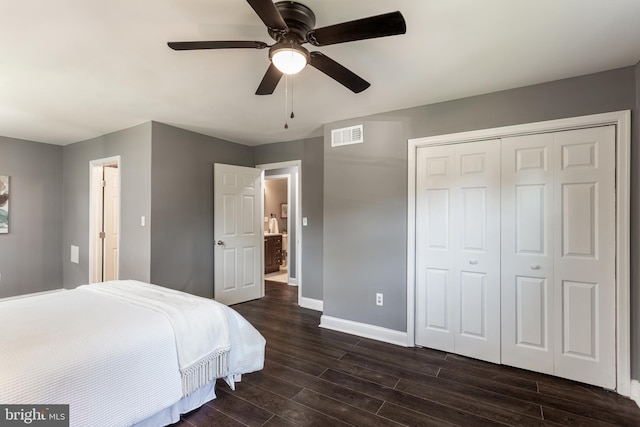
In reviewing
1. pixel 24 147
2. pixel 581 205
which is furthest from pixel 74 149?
pixel 581 205

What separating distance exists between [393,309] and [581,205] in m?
1.83

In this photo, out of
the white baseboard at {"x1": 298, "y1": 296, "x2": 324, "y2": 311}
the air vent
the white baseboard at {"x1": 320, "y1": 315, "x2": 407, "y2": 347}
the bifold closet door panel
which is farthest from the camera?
the white baseboard at {"x1": 298, "y1": 296, "x2": 324, "y2": 311}

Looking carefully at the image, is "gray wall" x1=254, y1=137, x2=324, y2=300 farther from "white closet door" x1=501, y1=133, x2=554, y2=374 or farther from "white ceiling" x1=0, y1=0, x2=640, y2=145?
"white closet door" x1=501, y1=133, x2=554, y2=374

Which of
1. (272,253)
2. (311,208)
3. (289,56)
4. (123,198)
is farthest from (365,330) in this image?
(272,253)

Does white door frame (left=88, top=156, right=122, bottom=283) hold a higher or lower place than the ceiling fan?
lower

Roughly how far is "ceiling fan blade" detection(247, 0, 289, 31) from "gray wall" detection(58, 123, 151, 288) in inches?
109

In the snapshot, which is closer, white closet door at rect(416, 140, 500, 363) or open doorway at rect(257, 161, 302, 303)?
white closet door at rect(416, 140, 500, 363)

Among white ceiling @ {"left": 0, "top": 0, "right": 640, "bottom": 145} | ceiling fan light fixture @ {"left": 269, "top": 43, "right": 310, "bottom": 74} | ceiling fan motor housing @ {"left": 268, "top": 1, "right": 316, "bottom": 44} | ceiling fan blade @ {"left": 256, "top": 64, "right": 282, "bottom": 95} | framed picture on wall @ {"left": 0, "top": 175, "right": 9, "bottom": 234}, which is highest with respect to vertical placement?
white ceiling @ {"left": 0, "top": 0, "right": 640, "bottom": 145}

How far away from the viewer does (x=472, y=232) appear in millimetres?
2756

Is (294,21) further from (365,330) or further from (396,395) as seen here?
(365,330)

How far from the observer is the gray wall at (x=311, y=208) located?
13.9 feet

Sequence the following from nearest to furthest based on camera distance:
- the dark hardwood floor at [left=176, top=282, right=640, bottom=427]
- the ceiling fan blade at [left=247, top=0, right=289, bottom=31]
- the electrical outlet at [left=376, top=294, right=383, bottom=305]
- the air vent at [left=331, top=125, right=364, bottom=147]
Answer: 1. the ceiling fan blade at [left=247, top=0, right=289, bottom=31]
2. the dark hardwood floor at [left=176, top=282, right=640, bottom=427]
3. the electrical outlet at [left=376, top=294, right=383, bottom=305]
4. the air vent at [left=331, top=125, right=364, bottom=147]

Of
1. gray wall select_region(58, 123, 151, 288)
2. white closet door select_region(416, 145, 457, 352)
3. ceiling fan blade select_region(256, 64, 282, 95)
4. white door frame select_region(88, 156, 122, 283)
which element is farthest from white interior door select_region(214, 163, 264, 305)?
white closet door select_region(416, 145, 457, 352)

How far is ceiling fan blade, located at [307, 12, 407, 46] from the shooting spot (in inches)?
51.1
